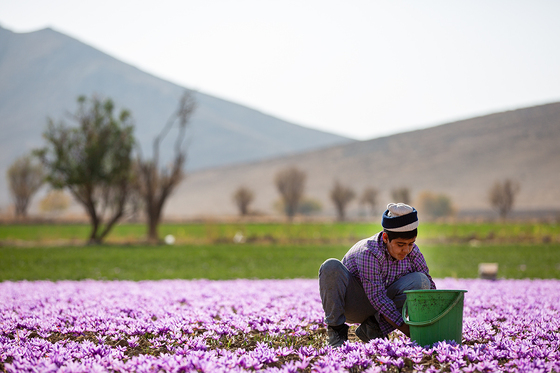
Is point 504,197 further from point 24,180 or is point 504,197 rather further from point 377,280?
point 377,280

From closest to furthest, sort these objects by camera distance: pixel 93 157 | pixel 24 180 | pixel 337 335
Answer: pixel 337 335 → pixel 93 157 → pixel 24 180

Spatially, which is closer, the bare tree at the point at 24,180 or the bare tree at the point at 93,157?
the bare tree at the point at 93,157

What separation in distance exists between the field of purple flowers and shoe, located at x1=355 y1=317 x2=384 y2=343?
0.24m

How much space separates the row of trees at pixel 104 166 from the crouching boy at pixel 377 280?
2304 centimetres

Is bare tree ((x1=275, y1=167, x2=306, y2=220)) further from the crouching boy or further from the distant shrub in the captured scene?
the crouching boy

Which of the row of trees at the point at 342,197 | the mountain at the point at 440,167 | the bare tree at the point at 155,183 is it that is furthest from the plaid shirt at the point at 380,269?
the mountain at the point at 440,167

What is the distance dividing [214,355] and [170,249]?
18604 millimetres

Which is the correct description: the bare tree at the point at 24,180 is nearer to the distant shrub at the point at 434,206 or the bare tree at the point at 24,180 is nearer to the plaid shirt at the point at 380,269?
the distant shrub at the point at 434,206

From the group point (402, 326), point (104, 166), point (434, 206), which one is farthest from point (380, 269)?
point (434, 206)

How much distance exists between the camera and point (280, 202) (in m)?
82.9

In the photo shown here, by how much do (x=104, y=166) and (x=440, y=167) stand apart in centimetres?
8720

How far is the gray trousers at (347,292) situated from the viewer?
192 inches

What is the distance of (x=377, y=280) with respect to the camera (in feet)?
15.7

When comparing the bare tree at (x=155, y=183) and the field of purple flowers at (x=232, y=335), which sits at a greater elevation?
the bare tree at (x=155, y=183)
